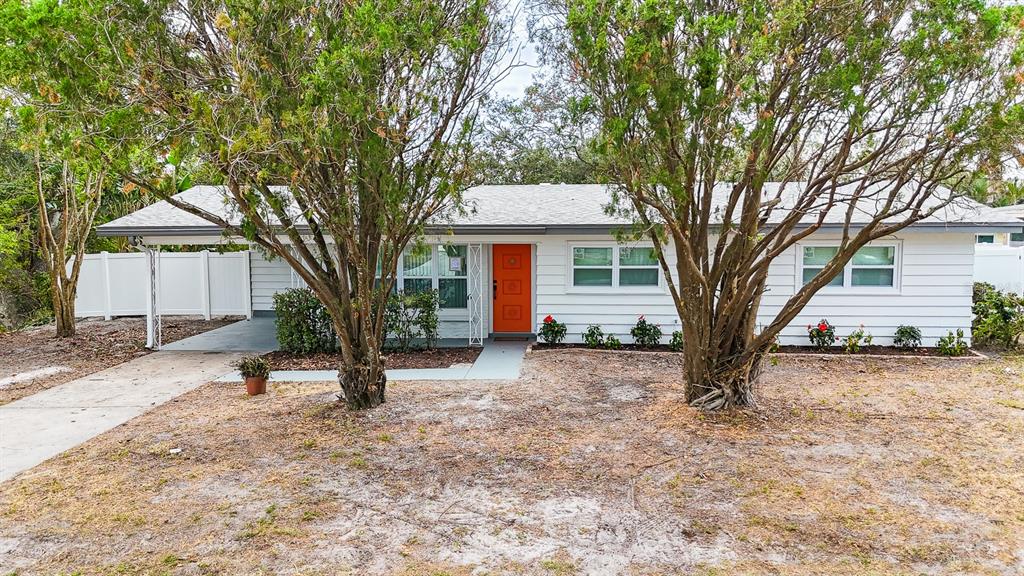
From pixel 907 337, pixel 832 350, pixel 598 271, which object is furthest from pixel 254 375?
pixel 907 337

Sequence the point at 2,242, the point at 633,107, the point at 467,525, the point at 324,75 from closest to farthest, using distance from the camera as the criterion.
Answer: the point at 467,525 → the point at 324,75 → the point at 633,107 → the point at 2,242

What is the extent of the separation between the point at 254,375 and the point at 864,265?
10.2m

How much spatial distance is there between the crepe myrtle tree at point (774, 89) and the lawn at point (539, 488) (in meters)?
1.69

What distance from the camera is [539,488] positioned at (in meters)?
4.98

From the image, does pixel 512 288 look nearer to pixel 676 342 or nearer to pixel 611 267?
pixel 611 267

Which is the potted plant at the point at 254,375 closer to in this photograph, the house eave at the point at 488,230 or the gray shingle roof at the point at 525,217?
the gray shingle roof at the point at 525,217

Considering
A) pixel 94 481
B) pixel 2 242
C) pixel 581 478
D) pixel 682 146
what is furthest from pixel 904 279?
pixel 2 242

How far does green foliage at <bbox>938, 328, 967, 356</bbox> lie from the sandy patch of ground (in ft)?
45.6

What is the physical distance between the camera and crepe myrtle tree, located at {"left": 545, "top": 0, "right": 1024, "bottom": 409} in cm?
514

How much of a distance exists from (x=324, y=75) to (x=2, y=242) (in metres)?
12.1

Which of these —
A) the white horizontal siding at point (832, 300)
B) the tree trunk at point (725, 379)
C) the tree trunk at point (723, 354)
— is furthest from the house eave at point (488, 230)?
the tree trunk at point (725, 379)

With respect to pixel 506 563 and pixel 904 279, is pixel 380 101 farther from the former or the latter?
pixel 904 279

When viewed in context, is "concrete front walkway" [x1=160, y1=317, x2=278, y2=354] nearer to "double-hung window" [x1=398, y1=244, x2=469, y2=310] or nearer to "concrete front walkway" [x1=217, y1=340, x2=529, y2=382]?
"concrete front walkway" [x1=217, y1=340, x2=529, y2=382]

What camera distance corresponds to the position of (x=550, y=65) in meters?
6.80
